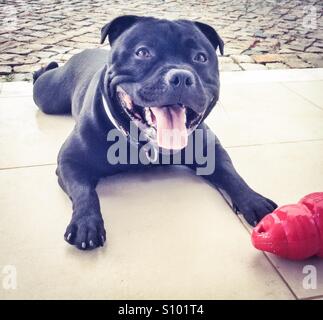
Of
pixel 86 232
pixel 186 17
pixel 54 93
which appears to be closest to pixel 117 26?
pixel 86 232

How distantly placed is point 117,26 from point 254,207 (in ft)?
3.61

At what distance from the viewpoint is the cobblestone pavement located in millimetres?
4418

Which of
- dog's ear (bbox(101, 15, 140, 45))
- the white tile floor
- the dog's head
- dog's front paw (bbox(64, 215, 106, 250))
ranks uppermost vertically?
dog's ear (bbox(101, 15, 140, 45))

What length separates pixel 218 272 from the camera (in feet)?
5.15

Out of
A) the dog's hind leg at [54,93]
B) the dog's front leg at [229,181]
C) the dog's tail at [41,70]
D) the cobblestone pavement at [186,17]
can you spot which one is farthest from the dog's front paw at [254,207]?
the cobblestone pavement at [186,17]

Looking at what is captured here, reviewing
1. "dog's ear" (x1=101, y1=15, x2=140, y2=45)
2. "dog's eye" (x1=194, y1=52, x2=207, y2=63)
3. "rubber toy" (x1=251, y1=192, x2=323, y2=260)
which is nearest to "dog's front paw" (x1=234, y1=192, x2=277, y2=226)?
"rubber toy" (x1=251, y1=192, x2=323, y2=260)

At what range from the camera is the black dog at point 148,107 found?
1842 millimetres

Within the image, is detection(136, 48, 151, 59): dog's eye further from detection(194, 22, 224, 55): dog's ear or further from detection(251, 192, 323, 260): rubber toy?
detection(251, 192, 323, 260): rubber toy

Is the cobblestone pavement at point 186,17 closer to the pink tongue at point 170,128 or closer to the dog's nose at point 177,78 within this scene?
the pink tongue at point 170,128

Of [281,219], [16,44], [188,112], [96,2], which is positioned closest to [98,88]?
[188,112]

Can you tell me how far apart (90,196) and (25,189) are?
42 cm

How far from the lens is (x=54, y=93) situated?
10.2ft

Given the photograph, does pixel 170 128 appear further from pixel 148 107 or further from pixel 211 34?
pixel 211 34
